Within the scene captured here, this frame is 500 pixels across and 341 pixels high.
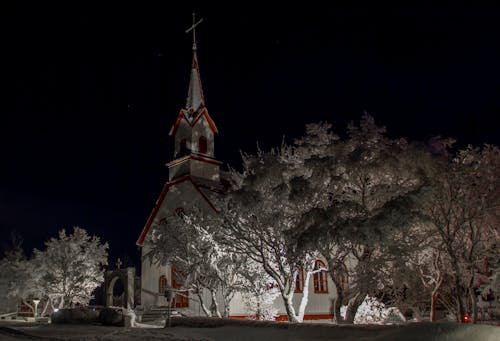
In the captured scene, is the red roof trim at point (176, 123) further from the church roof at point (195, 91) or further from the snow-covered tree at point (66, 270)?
the snow-covered tree at point (66, 270)

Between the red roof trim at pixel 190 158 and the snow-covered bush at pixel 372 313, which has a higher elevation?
the red roof trim at pixel 190 158

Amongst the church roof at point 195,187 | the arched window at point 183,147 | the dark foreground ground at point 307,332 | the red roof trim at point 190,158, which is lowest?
the dark foreground ground at point 307,332

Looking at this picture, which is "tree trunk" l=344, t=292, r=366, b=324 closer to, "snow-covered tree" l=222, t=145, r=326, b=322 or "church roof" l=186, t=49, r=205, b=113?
"snow-covered tree" l=222, t=145, r=326, b=322

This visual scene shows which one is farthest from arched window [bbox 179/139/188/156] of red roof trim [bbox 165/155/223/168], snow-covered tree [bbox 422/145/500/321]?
snow-covered tree [bbox 422/145/500/321]

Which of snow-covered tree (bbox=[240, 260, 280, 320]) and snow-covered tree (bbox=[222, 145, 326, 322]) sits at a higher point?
snow-covered tree (bbox=[222, 145, 326, 322])

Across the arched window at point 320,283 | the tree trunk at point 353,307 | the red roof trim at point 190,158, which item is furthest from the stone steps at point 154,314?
the tree trunk at point 353,307

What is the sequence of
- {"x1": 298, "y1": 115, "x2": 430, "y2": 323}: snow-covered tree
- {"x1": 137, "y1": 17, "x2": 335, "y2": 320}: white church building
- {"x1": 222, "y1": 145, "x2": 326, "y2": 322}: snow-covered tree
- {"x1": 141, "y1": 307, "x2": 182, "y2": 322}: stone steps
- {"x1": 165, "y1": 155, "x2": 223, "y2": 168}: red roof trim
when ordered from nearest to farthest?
{"x1": 298, "y1": 115, "x2": 430, "y2": 323}: snow-covered tree < {"x1": 222, "y1": 145, "x2": 326, "y2": 322}: snow-covered tree < {"x1": 141, "y1": 307, "x2": 182, "y2": 322}: stone steps < {"x1": 137, "y1": 17, "x2": 335, "y2": 320}: white church building < {"x1": 165, "y1": 155, "x2": 223, "y2": 168}: red roof trim

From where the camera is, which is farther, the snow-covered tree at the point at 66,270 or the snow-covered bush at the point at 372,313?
the snow-covered tree at the point at 66,270

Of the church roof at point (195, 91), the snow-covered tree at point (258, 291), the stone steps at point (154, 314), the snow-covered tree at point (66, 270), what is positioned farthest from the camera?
the church roof at point (195, 91)

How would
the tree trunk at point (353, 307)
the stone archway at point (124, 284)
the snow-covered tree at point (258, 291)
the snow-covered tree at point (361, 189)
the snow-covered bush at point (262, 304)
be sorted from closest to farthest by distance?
1. the snow-covered tree at point (361, 189)
2. the tree trunk at point (353, 307)
3. the snow-covered tree at point (258, 291)
4. the snow-covered bush at point (262, 304)
5. the stone archway at point (124, 284)

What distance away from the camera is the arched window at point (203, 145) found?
120ft

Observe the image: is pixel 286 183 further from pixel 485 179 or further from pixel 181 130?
pixel 181 130

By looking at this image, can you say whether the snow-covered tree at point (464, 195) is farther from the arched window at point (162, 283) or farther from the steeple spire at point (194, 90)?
the steeple spire at point (194, 90)

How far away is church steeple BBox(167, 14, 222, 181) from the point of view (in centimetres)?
3559
